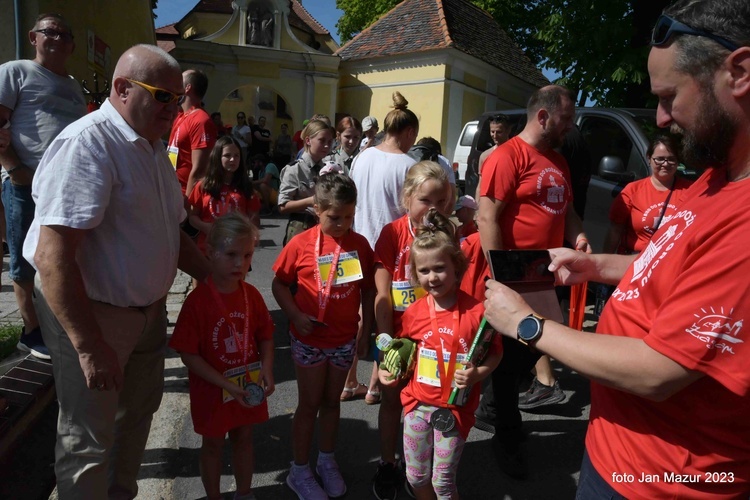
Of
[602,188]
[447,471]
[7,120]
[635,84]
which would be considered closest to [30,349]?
[7,120]

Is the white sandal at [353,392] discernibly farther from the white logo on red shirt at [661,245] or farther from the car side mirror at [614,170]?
the car side mirror at [614,170]

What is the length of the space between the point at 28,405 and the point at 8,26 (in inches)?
198

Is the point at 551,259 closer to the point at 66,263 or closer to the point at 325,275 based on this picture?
the point at 325,275

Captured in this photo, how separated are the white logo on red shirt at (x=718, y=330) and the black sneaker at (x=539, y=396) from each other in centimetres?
292

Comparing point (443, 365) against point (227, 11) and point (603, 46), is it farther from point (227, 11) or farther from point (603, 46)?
point (227, 11)

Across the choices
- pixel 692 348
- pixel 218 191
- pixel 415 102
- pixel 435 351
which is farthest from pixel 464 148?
pixel 692 348

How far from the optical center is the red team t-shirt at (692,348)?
1.16 meters

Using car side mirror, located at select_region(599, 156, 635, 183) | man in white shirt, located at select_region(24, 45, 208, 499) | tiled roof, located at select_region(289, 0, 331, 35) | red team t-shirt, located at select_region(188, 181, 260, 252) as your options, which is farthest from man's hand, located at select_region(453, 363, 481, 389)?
tiled roof, located at select_region(289, 0, 331, 35)

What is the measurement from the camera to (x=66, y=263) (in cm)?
190

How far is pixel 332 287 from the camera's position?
9.59ft

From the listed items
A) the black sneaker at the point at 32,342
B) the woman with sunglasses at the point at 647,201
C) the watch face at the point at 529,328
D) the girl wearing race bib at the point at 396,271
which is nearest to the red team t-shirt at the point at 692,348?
the watch face at the point at 529,328

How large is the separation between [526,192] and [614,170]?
271cm

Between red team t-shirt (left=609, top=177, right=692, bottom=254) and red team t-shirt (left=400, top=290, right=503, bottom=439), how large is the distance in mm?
2103

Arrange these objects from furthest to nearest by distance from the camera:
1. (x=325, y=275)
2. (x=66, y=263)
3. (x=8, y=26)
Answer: (x=8, y=26)
(x=325, y=275)
(x=66, y=263)
